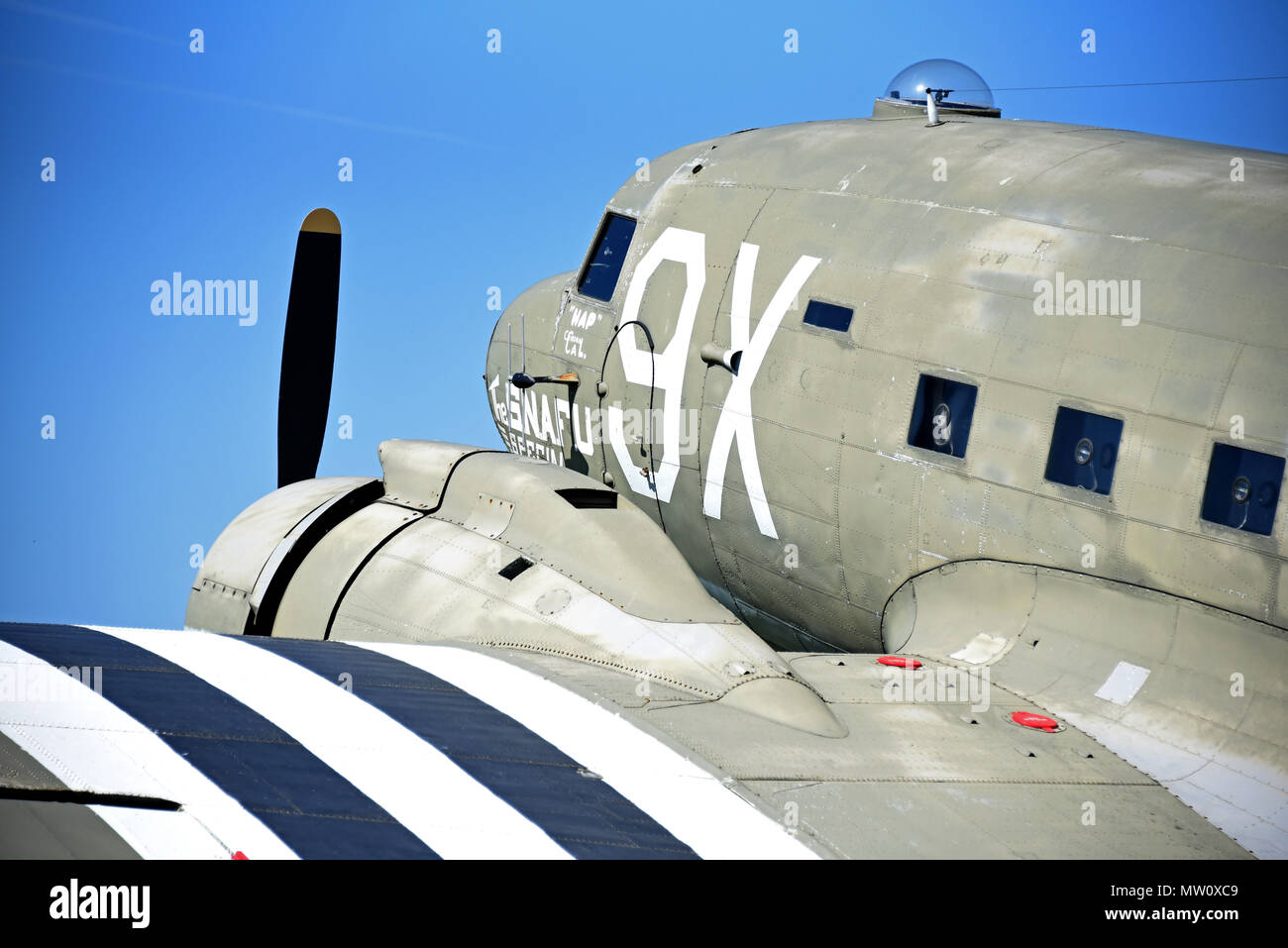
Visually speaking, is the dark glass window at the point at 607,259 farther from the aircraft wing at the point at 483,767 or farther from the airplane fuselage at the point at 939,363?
the aircraft wing at the point at 483,767

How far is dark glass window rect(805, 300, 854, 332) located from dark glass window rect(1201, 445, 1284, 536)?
126 inches

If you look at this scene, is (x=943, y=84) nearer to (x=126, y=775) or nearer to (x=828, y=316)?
(x=828, y=316)

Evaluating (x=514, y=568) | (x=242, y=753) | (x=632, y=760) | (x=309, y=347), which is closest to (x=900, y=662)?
(x=514, y=568)

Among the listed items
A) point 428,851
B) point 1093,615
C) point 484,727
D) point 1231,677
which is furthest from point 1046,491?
point 428,851

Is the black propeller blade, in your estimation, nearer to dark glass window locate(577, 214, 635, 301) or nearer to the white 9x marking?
dark glass window locate(577, 214, 635, 301)

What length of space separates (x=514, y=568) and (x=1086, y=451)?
164 inches

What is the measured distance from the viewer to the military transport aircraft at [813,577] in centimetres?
543

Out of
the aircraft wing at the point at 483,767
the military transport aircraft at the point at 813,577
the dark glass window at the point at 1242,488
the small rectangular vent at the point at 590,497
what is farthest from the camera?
the small rectangular vent at the point at 590,497

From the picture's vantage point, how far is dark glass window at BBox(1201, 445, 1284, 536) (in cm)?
753

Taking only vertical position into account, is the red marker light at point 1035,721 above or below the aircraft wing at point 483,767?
below

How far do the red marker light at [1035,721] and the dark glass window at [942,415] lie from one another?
2188 millimetres

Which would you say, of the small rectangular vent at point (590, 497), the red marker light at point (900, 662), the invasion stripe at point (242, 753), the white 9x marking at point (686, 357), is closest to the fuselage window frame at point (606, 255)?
the white 9x marking at point (686, 357)

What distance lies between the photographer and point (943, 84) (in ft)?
39.2

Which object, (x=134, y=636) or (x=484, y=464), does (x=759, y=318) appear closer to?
(x=484, y=464)
